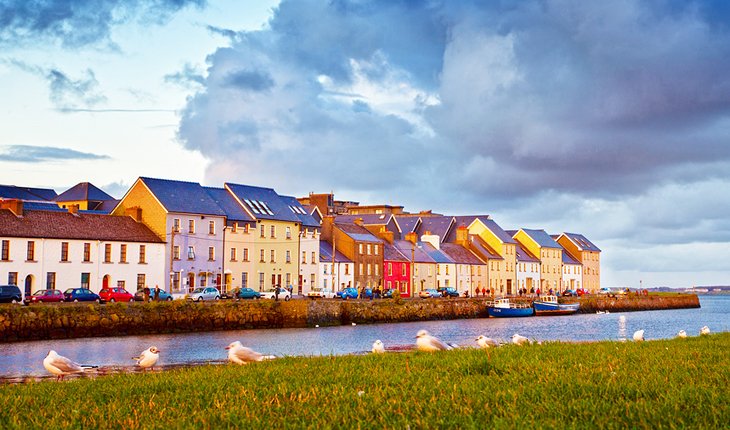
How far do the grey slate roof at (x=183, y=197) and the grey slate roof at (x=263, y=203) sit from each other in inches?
224

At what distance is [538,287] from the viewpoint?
146m

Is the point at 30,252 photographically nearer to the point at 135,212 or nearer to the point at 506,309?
the point at 135,212

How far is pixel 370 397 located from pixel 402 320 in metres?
69.7

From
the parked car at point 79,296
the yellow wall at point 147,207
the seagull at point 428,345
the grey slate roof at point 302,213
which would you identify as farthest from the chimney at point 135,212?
the seagull at point 428,345

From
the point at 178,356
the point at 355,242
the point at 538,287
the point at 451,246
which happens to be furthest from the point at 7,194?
the point at 538,287

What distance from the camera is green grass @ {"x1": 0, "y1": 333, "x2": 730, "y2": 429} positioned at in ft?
29.4

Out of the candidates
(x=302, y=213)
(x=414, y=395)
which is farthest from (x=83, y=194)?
(x=414, y=395)

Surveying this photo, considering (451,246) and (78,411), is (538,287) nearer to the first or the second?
(451,246)

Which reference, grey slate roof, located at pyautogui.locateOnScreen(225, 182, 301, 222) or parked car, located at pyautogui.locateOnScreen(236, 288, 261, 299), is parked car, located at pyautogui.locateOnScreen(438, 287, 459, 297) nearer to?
grey slate roof, located at pyautogui.locateOnScreen(225, 182, 301, 222)

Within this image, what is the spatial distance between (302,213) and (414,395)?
8946cm

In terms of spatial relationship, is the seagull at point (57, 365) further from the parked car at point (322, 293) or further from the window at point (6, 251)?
the parked car at point (322, 293)

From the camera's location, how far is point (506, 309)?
97.6 m

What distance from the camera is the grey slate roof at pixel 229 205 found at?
8856 cm

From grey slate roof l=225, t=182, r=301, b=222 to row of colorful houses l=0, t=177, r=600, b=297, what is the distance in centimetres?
16
